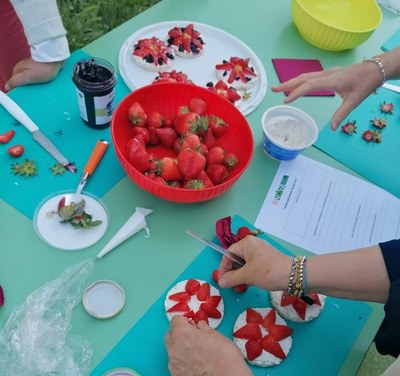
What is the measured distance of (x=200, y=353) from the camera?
79 cm

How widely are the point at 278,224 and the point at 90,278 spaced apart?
1.47ft

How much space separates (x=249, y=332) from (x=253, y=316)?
1.5 inches

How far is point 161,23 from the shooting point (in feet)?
4.78

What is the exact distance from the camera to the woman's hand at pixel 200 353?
0.78 meters

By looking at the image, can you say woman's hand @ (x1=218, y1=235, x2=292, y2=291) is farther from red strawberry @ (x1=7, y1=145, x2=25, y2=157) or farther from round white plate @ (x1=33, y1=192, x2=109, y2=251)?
red strawberry @ (x1=7, y1=145, x2=25, y2=157)

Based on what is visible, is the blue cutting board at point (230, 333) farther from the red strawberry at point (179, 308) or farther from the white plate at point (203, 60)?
the white plate at point (203, 60)

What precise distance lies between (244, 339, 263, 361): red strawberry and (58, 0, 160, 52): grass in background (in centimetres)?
165

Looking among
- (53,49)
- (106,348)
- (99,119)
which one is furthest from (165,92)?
(106,348)

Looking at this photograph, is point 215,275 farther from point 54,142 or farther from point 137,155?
point 54,142

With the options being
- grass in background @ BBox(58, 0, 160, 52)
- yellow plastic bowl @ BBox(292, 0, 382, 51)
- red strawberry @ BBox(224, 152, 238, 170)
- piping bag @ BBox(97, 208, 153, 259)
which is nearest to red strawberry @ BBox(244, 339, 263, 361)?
piping bag @ BBox(97, 208, 153, 259)

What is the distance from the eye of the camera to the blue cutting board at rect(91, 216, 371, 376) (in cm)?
84

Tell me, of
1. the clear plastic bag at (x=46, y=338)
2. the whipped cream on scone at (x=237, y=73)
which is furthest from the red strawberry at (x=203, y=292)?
the whipped cream on scone at (x=237, y=73)

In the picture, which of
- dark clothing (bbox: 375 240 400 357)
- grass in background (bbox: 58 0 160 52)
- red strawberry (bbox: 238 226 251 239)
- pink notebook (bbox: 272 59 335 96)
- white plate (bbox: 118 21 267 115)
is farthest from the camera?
grass in background (bbox: 58 0 160 52)

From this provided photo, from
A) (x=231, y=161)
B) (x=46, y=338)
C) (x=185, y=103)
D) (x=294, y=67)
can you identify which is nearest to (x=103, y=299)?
(x=46, y=338)
